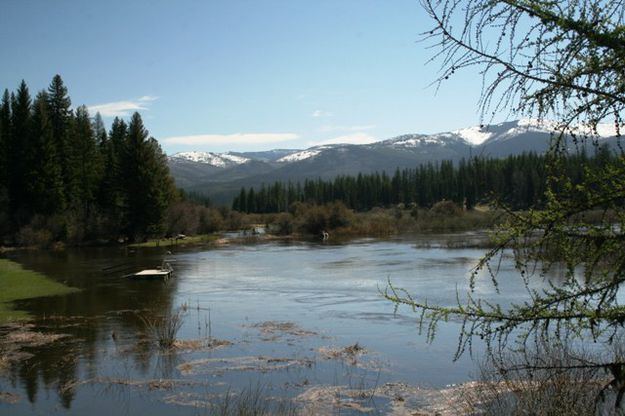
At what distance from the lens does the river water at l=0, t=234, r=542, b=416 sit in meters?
13.9

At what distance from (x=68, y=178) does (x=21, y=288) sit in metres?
42.2

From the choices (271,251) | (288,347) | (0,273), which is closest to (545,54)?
(288,347)

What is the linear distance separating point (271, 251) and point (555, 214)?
51675mm

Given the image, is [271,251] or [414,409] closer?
[414,409]

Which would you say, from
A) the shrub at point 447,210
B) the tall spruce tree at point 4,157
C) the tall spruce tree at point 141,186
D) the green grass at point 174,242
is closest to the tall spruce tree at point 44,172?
the tall spruce tree at point 4,157

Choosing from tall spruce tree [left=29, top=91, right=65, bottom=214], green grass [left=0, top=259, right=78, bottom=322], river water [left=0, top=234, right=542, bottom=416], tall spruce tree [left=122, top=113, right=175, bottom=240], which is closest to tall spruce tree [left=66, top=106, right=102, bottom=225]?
tall spruce tree [left=29, top=91, right=65, bottom=214]

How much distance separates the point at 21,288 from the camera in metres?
30.0

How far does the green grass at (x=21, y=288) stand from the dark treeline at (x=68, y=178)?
2863 centimetres

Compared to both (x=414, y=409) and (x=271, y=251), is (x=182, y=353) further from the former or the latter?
(x=271, y=251)

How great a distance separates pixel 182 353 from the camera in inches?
684

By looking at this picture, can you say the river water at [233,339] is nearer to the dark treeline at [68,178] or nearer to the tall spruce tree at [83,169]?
the dark treeline at [68,178]

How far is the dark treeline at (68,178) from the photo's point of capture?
211ft

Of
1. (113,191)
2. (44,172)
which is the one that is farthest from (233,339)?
(113,191)

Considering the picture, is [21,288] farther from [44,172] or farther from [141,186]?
[141,186]
